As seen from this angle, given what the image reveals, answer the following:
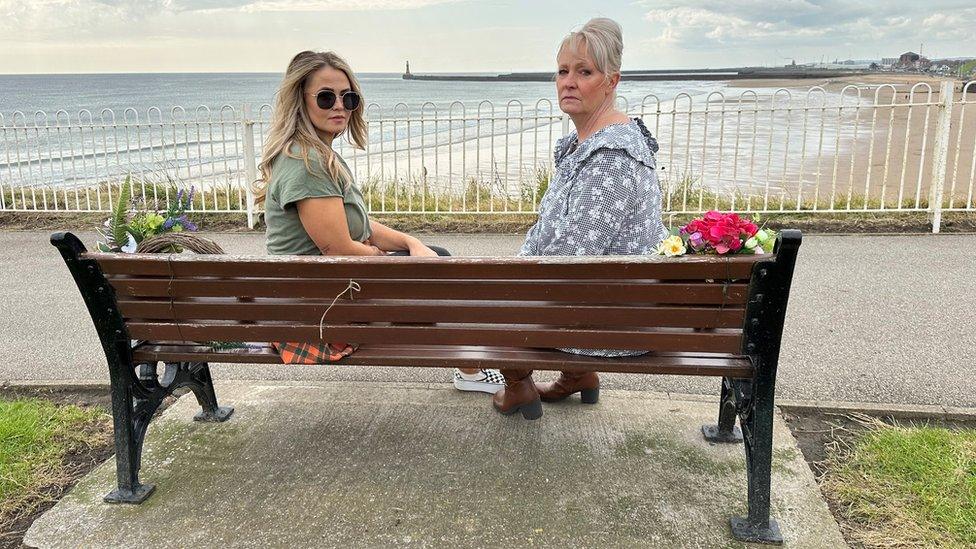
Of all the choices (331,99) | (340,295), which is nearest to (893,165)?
(331,99)

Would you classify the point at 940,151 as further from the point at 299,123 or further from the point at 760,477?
the point at 299,123

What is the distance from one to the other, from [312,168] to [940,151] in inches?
279

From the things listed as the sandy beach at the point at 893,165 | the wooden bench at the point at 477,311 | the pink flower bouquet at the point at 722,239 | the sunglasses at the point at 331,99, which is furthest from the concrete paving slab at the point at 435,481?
the sandy beach at the point at 893,165

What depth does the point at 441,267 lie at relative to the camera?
2283 mm

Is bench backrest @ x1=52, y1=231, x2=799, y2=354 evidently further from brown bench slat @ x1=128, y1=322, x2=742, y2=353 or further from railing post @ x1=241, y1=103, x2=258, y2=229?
railing post @ x1=241, y1=103, x2=258, y2=229

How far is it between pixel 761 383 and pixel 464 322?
3.40ft

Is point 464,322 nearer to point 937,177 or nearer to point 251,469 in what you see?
point 251,469

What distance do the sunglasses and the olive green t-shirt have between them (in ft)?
0.89

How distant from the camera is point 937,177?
23.6 ft

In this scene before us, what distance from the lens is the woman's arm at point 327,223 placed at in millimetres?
2730

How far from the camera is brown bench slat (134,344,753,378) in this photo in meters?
2.44

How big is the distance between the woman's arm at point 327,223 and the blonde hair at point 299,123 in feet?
0.40

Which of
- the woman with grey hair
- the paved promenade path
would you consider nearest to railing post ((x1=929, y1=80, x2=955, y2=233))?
the paved promenade path

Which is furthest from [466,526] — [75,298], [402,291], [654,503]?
[75,298]
